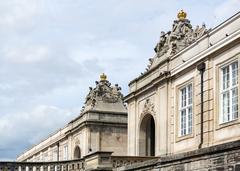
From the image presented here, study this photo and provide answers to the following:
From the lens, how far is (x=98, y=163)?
996 inches

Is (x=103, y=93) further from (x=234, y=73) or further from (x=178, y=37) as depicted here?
(x=234, y=73)

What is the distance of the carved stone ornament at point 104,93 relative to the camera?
144 ft

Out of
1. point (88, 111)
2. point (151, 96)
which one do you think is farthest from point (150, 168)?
point (88, 111)

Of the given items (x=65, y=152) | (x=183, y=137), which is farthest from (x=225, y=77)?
(x=65, y=152)

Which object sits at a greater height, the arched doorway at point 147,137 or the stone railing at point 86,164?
the arched doorway at point 147,137

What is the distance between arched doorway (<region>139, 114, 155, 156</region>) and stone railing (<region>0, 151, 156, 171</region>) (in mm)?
4985

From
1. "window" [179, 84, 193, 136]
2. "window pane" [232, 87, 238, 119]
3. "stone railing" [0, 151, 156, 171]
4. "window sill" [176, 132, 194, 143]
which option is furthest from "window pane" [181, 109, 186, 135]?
"window pane" [232, 87, 238, 119]

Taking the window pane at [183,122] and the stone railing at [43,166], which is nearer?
the stone railing at [43,166]

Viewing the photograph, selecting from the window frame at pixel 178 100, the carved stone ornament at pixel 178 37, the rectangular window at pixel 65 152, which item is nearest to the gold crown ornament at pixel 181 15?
the carved stone ornament at pixel 178 37

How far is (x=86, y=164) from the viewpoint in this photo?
1061 inches

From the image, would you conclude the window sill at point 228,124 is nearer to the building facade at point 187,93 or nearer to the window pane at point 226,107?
the building facade at point 187,93

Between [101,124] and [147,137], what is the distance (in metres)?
9.14

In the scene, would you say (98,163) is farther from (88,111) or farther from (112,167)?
(88,111)

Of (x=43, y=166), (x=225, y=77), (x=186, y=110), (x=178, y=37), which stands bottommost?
(x=43, y=166)
